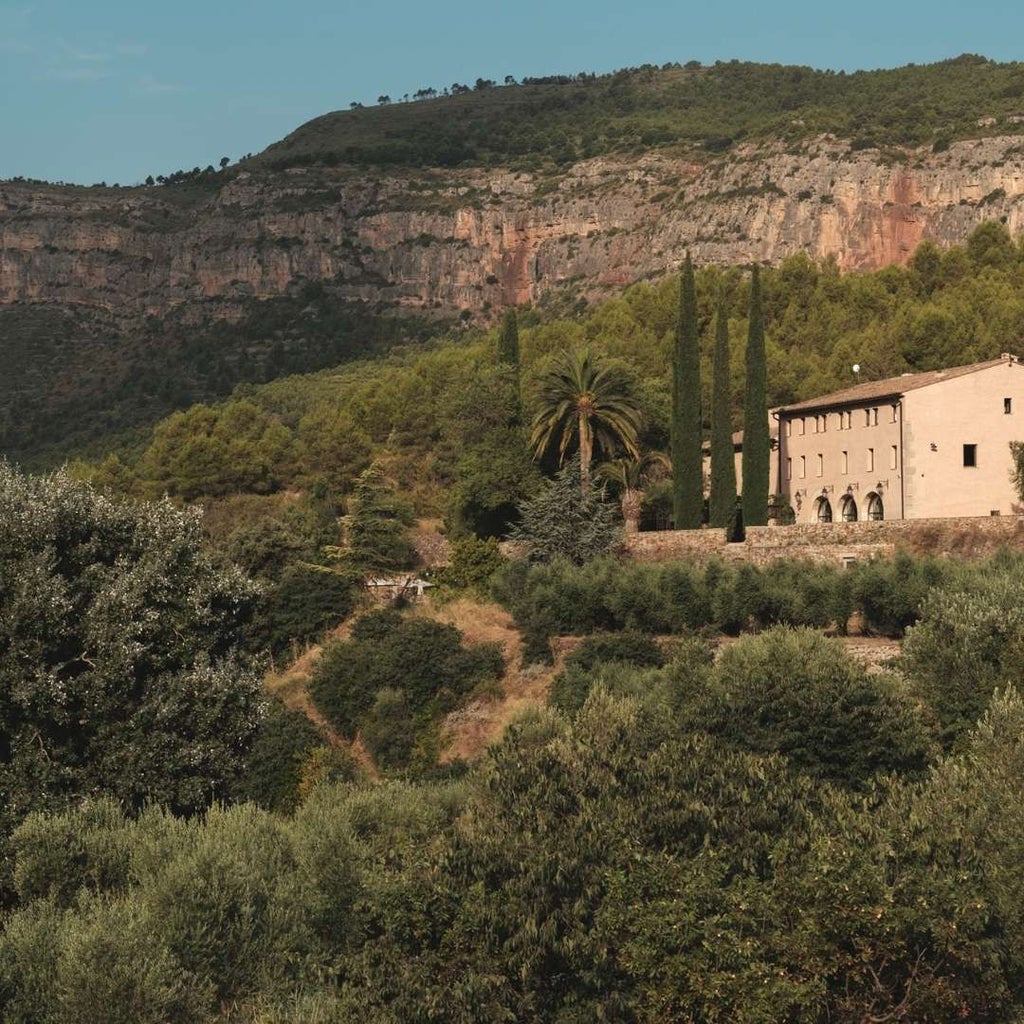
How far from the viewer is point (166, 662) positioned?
28.0 m

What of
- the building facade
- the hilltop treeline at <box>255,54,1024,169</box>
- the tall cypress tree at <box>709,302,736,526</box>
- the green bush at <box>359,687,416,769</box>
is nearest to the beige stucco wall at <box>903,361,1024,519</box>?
the building facade

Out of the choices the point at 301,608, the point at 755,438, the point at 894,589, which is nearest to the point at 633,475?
the point at 755,438

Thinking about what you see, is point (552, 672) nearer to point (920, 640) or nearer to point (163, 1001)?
point (920, 640)

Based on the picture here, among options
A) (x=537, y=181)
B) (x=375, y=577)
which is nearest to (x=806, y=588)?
(x=375, y=577)

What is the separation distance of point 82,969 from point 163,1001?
951mm

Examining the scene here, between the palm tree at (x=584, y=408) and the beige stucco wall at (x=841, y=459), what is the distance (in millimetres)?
5429

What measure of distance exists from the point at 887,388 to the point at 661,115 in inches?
5060

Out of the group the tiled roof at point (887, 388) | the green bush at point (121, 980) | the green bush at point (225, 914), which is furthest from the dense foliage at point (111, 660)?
the tiled roof at point (887, 388)

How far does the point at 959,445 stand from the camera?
43062 mm

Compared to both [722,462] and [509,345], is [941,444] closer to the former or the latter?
[722,462]

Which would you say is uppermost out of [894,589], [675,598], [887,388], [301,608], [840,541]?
[887,388]

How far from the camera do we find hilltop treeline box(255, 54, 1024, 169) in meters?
137

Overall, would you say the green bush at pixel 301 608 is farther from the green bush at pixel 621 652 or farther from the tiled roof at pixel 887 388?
the tiled roof at pixel 887 388

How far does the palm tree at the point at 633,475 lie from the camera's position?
47.0m
